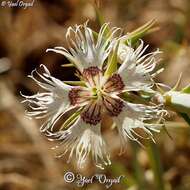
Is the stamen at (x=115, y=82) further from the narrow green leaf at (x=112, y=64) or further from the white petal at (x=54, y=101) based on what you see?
the white petal at (x=54, y=101)

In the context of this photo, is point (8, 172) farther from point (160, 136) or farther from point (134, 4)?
point (134, 4)

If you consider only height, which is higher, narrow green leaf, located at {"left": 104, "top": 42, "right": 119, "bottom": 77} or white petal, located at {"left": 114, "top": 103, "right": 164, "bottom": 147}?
narrow green leaf, located at {"left": 104, "top": 42, "right": 119, "bottom": 77}

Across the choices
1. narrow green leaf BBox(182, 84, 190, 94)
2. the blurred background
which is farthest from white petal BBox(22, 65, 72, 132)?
the blurred background

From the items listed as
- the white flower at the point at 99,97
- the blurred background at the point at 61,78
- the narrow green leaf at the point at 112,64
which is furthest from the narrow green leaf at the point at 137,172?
the narrow green leaf at the point at 112,64

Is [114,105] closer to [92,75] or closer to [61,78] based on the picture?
Result: [92,75]

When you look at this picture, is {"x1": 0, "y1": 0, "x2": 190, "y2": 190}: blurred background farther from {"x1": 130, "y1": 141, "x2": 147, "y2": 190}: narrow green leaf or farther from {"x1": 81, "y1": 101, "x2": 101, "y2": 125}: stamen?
{"x1": 81, "y1": 101, "x2": 101, "y2": 125}: stamen

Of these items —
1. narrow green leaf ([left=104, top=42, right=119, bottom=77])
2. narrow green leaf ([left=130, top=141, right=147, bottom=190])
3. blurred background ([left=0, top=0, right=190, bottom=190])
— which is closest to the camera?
narrow green leaf ([left=104, top=42, right=119, bottom=77])

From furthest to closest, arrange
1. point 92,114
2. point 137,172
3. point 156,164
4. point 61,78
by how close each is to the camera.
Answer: point 61,78 → point 137,172 → point 156,164 → point 92,114

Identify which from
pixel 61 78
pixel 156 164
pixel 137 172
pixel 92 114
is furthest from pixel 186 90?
pixel 61 78

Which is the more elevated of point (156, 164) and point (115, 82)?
point (115, 82)
